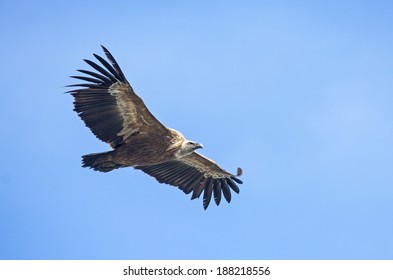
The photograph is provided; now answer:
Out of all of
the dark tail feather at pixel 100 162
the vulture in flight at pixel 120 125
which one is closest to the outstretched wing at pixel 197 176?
the vulture in flight at pixel 120 125

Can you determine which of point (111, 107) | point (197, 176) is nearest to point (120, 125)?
point (111, 107)

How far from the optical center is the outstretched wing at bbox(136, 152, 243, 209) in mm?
25188

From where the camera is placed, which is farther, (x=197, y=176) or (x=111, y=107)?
(x=197, y=176)

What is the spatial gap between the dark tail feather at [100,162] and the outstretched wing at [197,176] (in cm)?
241

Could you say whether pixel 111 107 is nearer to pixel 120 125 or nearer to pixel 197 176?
pixel 120 125

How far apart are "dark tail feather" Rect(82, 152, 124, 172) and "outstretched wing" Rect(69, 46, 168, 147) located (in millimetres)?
489

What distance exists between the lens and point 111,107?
22469mm

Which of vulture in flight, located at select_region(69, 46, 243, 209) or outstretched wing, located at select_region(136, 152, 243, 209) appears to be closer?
vulture in flight, located at select_region(69, 46, 243, 209)

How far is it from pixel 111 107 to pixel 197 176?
420 centimetres

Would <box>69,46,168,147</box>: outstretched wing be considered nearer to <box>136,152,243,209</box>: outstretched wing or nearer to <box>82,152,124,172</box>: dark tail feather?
<box>82,152,124,172</box>: dark tail feather

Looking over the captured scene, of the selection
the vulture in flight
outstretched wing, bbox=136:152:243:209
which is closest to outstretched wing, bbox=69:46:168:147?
the vulture in flight

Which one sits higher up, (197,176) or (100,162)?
(197,176)
